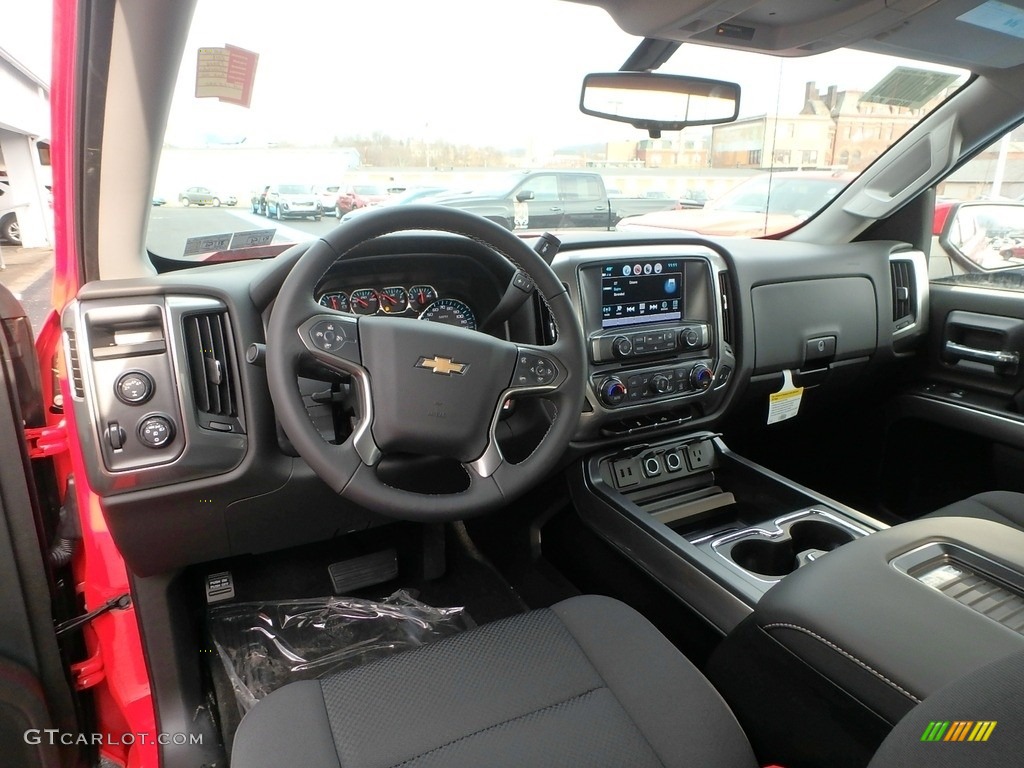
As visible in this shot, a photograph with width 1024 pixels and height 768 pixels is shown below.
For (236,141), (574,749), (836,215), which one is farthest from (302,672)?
(836,215)

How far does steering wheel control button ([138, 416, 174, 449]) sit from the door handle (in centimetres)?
263

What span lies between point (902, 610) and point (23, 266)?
6.56 ft

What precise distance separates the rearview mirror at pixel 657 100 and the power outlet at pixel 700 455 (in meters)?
0.99

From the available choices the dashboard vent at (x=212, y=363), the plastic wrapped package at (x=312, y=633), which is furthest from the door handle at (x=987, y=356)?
the dashboard vent at (x=212, y=363)

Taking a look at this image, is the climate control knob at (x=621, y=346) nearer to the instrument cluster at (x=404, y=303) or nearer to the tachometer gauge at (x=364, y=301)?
the instrument cluster at (x=404, y=303)

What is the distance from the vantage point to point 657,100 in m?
1.98

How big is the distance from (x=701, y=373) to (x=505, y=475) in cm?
94

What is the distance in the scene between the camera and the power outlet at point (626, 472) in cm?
212

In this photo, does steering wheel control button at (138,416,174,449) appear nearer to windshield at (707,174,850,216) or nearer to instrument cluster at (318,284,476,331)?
instrument cluster at (318,284,476,331)

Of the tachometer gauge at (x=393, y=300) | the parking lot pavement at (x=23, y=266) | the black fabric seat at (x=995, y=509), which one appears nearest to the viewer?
the parking lot pavement at (x=23, y=266)

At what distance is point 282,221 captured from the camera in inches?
68.7

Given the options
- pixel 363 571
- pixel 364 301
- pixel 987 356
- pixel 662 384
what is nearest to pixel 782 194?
pixel 987 356

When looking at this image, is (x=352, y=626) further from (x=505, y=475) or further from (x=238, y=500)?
(x=505, y=475)

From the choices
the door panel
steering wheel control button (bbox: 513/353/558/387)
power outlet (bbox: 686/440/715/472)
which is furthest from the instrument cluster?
power outlet (bbox: 686/440/715/472)
